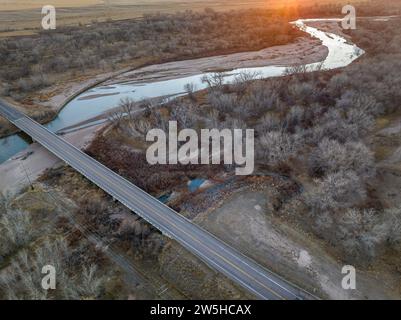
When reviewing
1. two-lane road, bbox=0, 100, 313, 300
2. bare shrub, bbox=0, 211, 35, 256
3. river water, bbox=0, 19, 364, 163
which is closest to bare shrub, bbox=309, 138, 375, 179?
two-lane road, bbox=0, 100, 313, 300

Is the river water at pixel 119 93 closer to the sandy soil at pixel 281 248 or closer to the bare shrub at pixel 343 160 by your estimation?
the sandy soil at pixel 281 248

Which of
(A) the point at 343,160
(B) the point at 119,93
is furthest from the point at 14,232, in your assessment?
(B) the point at 119,93

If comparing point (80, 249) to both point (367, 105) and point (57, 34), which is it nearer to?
point (367, 105)

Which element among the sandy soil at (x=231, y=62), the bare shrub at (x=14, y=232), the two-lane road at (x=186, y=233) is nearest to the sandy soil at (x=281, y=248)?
the two-lane road at (x=186, y=233)

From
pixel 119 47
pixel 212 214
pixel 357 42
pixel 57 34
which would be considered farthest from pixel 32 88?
pixel 357 42

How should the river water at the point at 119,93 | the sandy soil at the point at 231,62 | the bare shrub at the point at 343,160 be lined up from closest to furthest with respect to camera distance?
the bare shrub at the point at 343,160 → the river water at the point at 119,93 → the sandy soil at the point at 231,62
